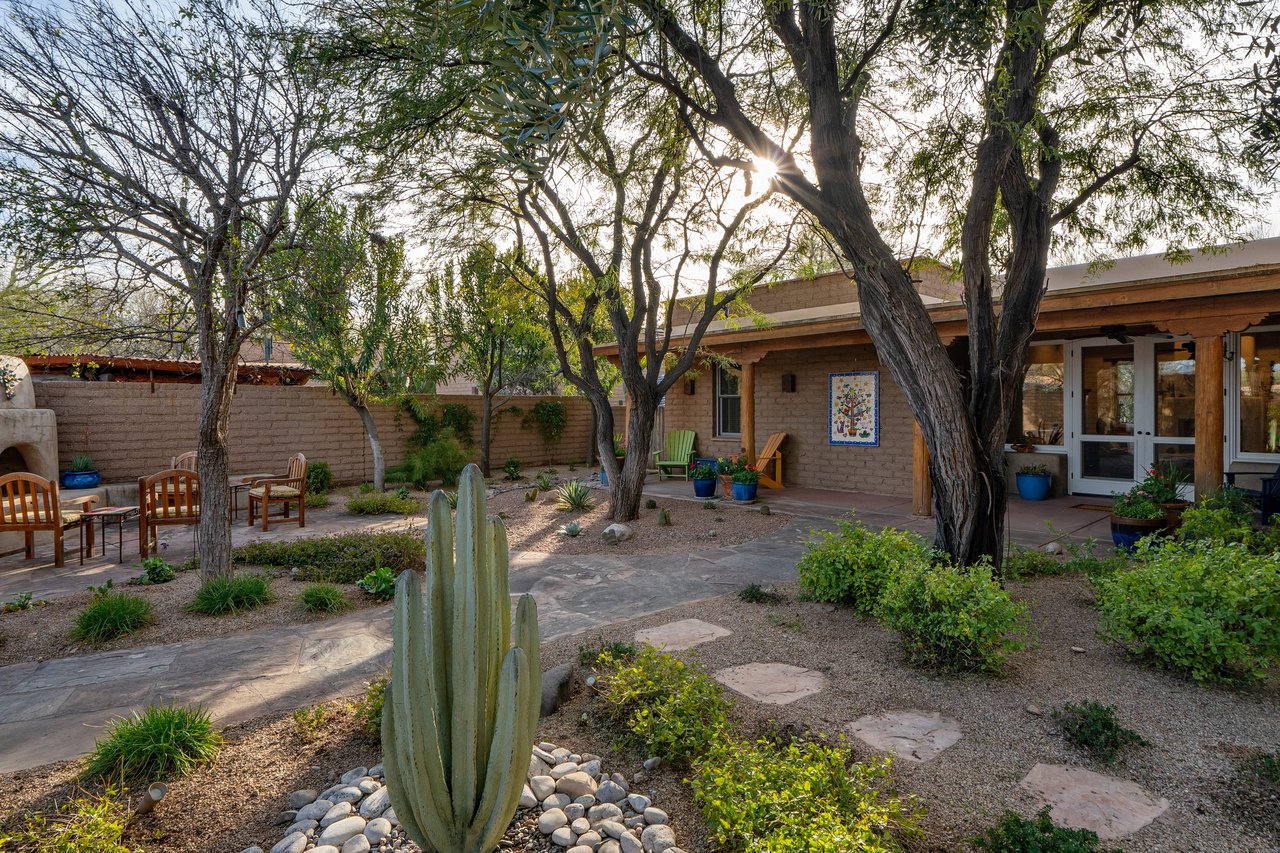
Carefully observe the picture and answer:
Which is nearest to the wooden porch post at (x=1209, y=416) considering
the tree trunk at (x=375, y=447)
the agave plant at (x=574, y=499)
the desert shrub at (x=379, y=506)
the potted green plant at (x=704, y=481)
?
the potted green plant at (x=704, y=481)

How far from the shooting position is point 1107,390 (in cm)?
890

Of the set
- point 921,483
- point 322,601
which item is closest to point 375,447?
point 322,601

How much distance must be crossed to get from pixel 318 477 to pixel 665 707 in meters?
10.1

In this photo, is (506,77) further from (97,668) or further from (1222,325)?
(1222,325)

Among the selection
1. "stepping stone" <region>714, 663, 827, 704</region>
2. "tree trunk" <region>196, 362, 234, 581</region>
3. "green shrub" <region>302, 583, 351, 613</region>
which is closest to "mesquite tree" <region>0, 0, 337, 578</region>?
"tree trunk" <region>196, 362, 234, 581</region>

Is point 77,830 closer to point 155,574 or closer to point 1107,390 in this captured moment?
point 155,574

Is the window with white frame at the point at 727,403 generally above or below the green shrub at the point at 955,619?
above

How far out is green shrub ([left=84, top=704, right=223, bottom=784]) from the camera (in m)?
2.42

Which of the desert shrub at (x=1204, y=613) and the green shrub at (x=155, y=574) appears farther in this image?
the green shrub at (x=155, y=574)

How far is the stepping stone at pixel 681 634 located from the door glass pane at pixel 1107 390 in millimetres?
7564

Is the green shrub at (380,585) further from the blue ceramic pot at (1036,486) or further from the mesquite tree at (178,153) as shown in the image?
the blue ceramic pot at (1036,486)

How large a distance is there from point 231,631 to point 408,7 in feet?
14.2

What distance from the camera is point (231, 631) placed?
4266 mm

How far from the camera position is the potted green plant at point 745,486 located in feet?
31.8
